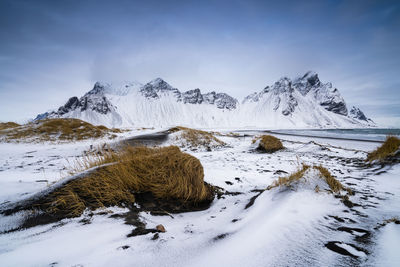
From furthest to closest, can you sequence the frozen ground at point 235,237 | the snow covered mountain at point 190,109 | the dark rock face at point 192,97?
the dark rock face at point 192,97
the snow covered mountain at point 190,109
the frozen ground at point 235,237

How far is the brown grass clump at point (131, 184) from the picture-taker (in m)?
1.63

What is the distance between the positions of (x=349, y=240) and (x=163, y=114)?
101 m

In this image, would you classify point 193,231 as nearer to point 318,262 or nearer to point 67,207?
point 318,262

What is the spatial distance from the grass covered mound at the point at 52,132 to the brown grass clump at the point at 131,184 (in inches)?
476

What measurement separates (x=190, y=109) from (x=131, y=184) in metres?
108

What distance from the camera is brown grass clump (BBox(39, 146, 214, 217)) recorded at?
1.63 metres

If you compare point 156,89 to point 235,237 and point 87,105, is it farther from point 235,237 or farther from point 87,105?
point 235,237

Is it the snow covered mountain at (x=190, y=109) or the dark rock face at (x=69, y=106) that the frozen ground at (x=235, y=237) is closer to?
the snow covered mountain at (x=190, y=109)

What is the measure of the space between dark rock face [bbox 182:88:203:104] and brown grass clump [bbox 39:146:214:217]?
373 ft

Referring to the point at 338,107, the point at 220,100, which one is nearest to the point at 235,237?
the point at 220,100

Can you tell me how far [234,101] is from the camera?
129875mm

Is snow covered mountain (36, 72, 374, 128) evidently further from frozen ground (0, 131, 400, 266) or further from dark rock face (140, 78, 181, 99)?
frozen ground (0, 131, 400, 266)

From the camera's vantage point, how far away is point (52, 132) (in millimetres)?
11977

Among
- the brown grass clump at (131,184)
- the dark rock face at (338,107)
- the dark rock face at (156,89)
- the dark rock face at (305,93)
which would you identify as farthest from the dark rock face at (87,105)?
the dark rock face at (338,107)
